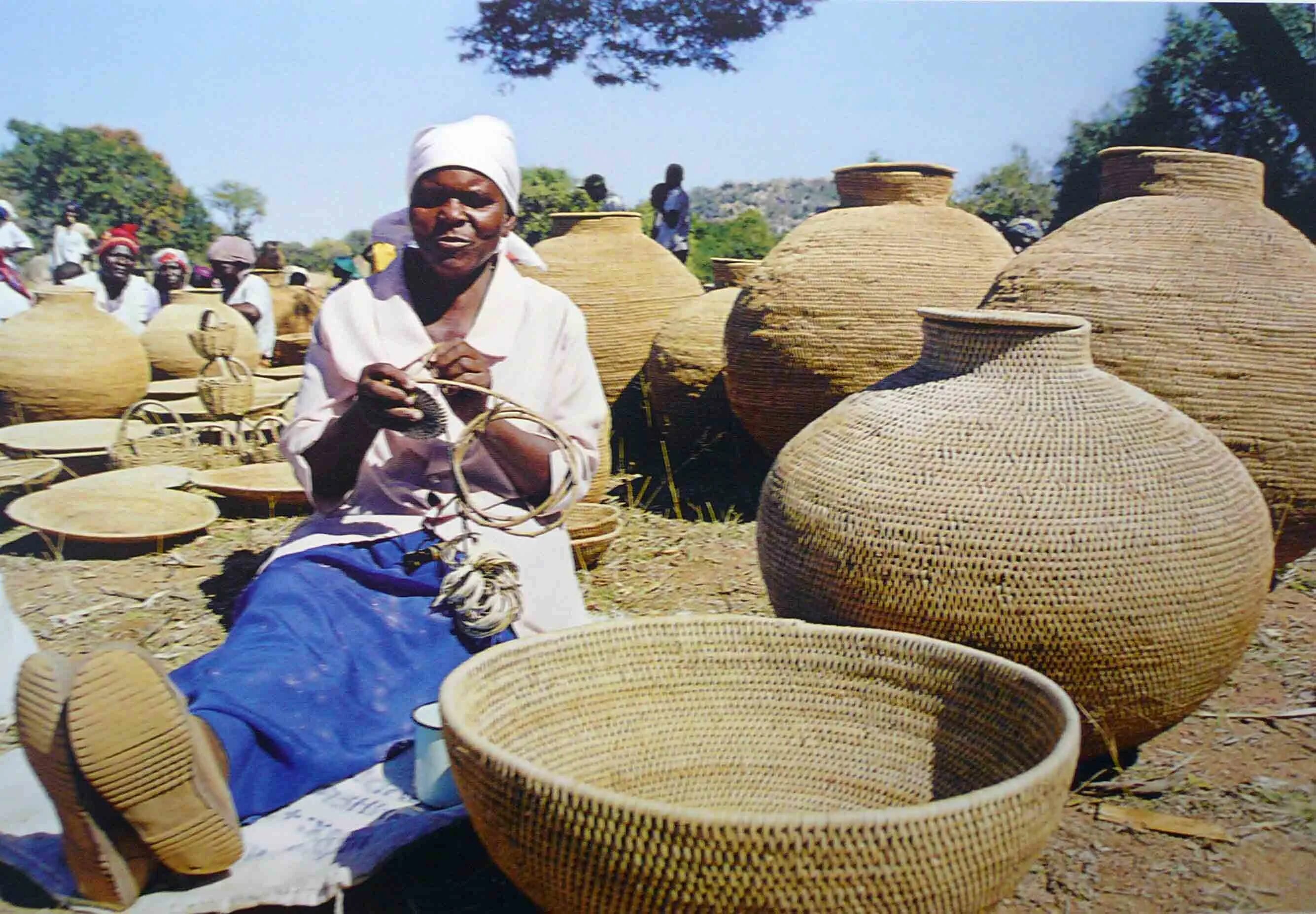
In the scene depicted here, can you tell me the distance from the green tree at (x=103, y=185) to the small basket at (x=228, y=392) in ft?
4.66

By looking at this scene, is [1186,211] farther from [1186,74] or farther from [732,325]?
[1186,74]

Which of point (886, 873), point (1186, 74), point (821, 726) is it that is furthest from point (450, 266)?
point (1186, 74)

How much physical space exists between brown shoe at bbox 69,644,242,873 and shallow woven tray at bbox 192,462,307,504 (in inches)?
109

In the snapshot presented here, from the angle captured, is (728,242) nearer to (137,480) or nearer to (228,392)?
(228,392)

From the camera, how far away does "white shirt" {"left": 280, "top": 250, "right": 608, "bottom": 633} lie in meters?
2.58

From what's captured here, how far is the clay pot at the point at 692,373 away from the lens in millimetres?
5305

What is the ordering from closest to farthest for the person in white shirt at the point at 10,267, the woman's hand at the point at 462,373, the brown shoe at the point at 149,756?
the brown shoe at the point at 149,756 < the woman's hand at the point at 462,373 < the person in white shirt at the point at 10,267

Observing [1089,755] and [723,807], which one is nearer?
[723,807]

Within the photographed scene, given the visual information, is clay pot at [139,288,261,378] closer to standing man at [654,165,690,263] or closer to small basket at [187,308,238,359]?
small basket at [187,308,238,359]

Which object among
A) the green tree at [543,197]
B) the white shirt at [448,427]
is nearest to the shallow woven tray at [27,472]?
the white shirt at [448,427]

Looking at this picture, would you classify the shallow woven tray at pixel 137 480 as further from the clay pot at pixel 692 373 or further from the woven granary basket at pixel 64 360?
the clay pot at pixel 692 373

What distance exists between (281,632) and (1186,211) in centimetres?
287

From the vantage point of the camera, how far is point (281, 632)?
220 centimetres

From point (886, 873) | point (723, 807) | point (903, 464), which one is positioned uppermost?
point (903, 464)
